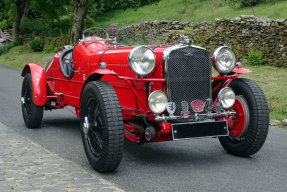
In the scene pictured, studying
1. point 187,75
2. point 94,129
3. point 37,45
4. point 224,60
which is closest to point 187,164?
point 187,75

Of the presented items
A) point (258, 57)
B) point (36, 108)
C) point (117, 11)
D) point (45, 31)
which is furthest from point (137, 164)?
point (117, 11)

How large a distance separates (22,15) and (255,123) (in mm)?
38089

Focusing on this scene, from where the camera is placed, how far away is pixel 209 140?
7.13 metres

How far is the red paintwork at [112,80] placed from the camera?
555 cm

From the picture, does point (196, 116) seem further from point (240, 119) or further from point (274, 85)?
point (274, 85)

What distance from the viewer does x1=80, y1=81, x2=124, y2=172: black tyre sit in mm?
5023

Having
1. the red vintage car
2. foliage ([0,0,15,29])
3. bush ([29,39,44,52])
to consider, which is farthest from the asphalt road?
foliage ([0,0,15,29])

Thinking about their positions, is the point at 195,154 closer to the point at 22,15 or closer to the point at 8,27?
the point at 22,15

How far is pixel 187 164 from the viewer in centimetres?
566

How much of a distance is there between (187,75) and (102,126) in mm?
1224

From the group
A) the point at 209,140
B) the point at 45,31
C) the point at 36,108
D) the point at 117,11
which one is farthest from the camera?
the point at 117,11

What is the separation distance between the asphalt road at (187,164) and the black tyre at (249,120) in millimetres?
186

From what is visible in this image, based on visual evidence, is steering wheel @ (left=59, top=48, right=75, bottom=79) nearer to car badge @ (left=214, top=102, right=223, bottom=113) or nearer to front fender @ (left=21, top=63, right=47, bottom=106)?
front fender @ (left=21, top=63, right=47, bottom=106)

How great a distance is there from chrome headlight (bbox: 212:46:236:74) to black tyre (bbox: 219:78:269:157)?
0.33 metres
